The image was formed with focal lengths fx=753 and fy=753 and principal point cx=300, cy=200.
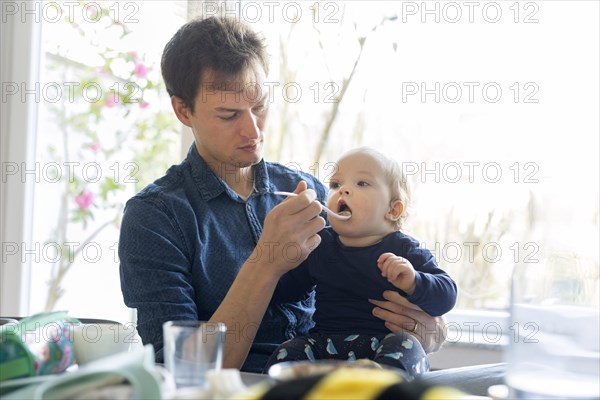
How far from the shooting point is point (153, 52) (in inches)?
121

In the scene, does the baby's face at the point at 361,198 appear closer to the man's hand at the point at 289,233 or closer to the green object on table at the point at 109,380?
the man's hand at the point at 289,233

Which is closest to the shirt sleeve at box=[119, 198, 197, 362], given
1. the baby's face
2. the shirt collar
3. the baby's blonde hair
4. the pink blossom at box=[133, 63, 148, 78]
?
the shirt collar

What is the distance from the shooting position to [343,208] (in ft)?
6.00

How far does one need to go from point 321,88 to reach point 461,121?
0.52m

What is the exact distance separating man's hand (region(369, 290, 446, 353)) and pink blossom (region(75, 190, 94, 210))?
1773 mm

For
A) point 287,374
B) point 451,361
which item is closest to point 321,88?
point 451,361

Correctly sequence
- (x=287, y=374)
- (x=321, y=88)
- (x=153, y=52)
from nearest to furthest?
(x=287, y=374) → (x=321, y=88) → (x=153, y=52)

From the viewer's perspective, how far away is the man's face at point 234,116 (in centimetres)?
186

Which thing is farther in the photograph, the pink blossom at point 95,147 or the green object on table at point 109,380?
the pink blossom at point 95,147

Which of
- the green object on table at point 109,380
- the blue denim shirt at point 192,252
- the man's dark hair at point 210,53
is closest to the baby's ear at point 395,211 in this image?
the blue denim shirt at point 192,252

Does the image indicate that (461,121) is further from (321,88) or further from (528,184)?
(321,88)

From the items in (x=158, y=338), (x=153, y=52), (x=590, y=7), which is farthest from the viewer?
(x=153, y=52)

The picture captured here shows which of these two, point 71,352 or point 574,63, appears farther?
point 574,63

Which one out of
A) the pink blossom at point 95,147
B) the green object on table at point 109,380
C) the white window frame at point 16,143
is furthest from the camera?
the pink blossom at point 95,147
